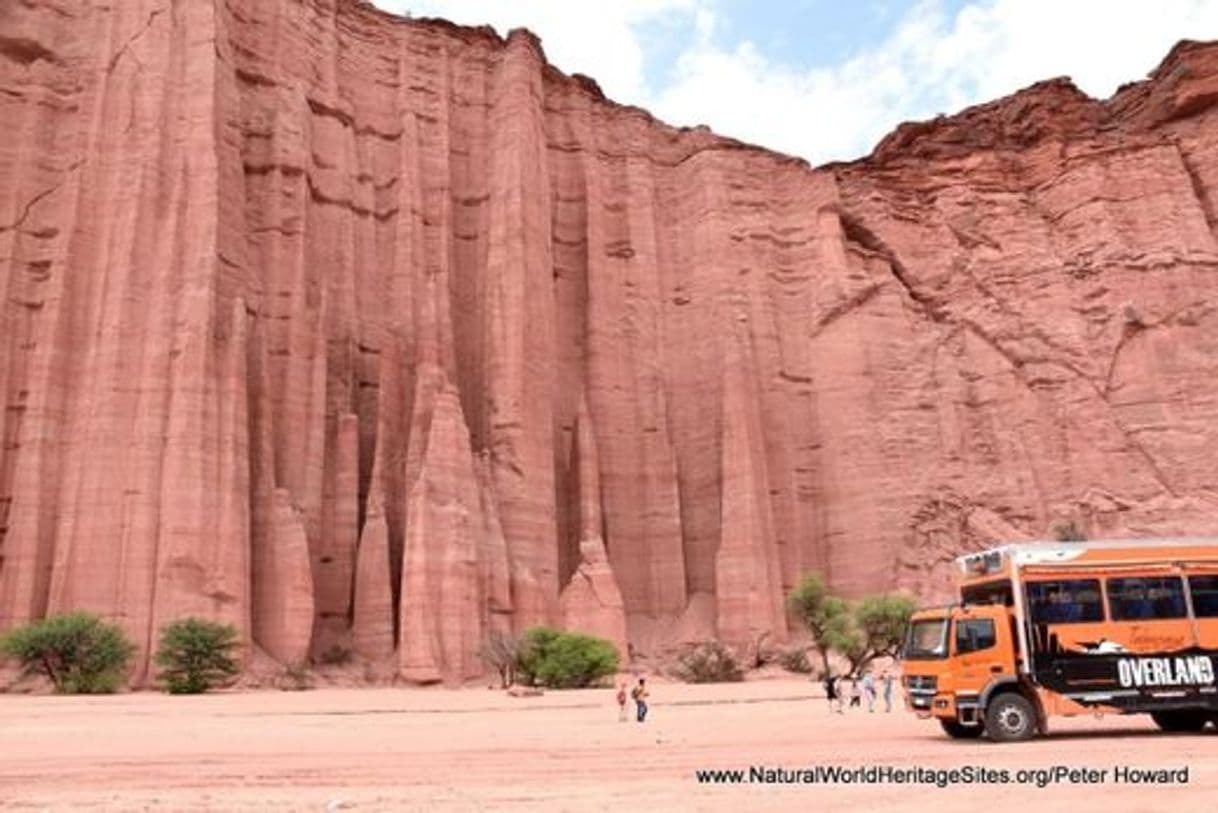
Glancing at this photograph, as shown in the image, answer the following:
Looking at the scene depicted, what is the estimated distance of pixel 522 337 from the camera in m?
45.8

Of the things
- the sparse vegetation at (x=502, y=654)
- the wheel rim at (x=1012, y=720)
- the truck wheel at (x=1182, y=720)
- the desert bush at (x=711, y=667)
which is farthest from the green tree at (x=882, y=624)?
the wheel rim at (x=1012, y=720)

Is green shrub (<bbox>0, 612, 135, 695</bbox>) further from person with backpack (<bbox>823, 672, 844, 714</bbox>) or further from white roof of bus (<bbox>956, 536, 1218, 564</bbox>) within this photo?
white roof of bus (<bbox>956, 536, 1218, 564</bbox>)

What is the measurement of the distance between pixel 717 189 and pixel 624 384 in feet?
38.8

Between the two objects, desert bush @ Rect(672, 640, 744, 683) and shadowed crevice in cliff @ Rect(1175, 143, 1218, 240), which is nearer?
desert bush @ Rect(672, 640, 744, 683)

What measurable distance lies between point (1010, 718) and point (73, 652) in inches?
991

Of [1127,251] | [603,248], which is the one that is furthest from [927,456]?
[603,248]

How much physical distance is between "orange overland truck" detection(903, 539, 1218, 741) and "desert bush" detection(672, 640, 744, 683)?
24180 mm

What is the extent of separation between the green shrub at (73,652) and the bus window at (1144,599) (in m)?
25.6

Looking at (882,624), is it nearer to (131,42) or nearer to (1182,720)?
(1182,720)

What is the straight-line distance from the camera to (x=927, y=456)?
5044 centimetres

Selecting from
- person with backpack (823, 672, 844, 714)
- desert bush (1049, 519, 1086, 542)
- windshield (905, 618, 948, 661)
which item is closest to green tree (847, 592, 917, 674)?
desert bush (1049, 519, 1086, 542)

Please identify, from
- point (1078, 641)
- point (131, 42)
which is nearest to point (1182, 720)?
point (1078, 641)

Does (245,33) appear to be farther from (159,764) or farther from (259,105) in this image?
(159,764)

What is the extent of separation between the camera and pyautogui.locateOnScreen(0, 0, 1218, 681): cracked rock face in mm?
35531
